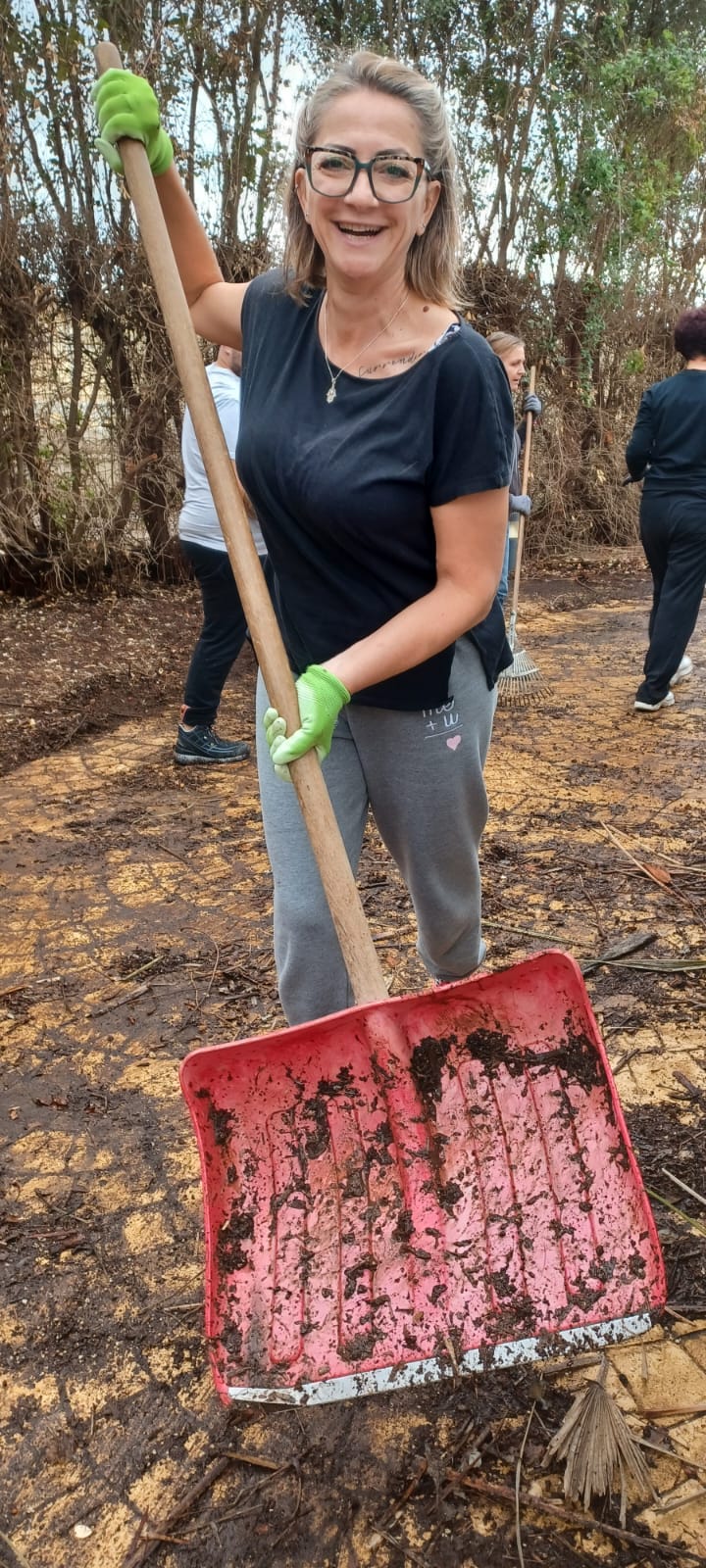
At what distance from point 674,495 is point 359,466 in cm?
401

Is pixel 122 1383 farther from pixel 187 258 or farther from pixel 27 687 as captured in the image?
pixel 27 687

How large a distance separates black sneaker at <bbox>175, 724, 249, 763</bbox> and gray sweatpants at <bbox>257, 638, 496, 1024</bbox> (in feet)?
9.20

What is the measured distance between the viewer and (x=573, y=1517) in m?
1.50

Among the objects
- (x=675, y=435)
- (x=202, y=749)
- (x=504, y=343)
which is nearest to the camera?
(x=202, y=749)

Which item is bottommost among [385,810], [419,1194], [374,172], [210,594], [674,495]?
[419,1194]

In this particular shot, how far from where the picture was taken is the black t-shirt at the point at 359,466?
5.27ft

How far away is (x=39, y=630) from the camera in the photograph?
652cm

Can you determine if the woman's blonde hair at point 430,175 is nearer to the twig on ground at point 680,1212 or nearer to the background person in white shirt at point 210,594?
the twig on ground at point 680,1212

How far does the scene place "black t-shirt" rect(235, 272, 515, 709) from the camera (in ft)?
5.27

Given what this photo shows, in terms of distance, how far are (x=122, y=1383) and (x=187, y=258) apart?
2.02m

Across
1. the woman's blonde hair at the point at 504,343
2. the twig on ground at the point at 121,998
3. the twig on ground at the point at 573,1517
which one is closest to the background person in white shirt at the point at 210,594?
the woman's blonde hair at the point at 504,343

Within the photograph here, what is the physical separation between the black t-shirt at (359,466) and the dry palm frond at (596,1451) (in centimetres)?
114

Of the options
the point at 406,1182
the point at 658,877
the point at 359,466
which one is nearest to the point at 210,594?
the point at 658,877

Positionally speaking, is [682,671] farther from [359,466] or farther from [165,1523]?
[165,1523]
